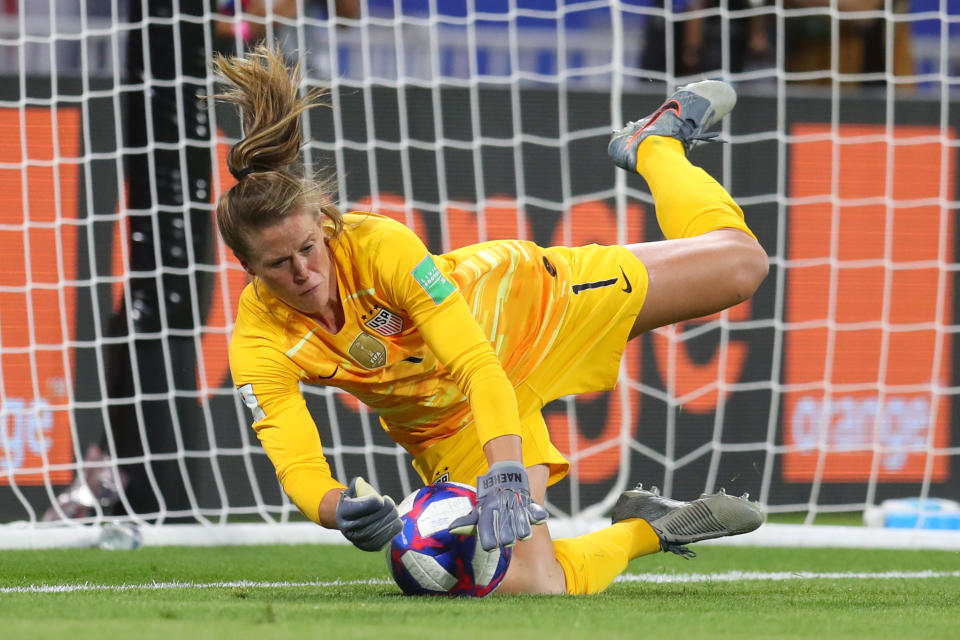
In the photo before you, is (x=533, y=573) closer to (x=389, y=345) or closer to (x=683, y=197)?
(x=389, y=345)

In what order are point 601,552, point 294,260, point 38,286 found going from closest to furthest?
point 294,260 → point 601,552 → point 38,286

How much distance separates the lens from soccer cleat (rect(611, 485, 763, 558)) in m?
3.57

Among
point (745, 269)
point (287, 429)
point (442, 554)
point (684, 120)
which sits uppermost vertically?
point (684, 120)

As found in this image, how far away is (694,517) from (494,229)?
256 centimetres

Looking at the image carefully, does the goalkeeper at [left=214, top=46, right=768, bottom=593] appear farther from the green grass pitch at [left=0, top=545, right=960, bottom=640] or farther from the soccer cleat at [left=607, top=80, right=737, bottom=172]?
the green grass pitch at [left=0, top=545, right=960, bottom=640]

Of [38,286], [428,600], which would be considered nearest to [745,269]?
[428,600]

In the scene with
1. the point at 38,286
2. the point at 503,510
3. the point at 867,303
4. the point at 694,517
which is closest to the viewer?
the point at 503,510

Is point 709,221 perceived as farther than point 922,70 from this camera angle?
No

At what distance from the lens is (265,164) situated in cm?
301

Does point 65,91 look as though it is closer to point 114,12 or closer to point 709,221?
point 114,12

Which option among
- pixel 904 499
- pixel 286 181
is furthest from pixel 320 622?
pixel 904 499

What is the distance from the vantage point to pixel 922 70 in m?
6.87

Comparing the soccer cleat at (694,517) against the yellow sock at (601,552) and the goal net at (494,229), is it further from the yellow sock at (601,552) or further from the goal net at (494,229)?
the goal net at (494,229)

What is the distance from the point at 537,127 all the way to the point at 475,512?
3466 mm
